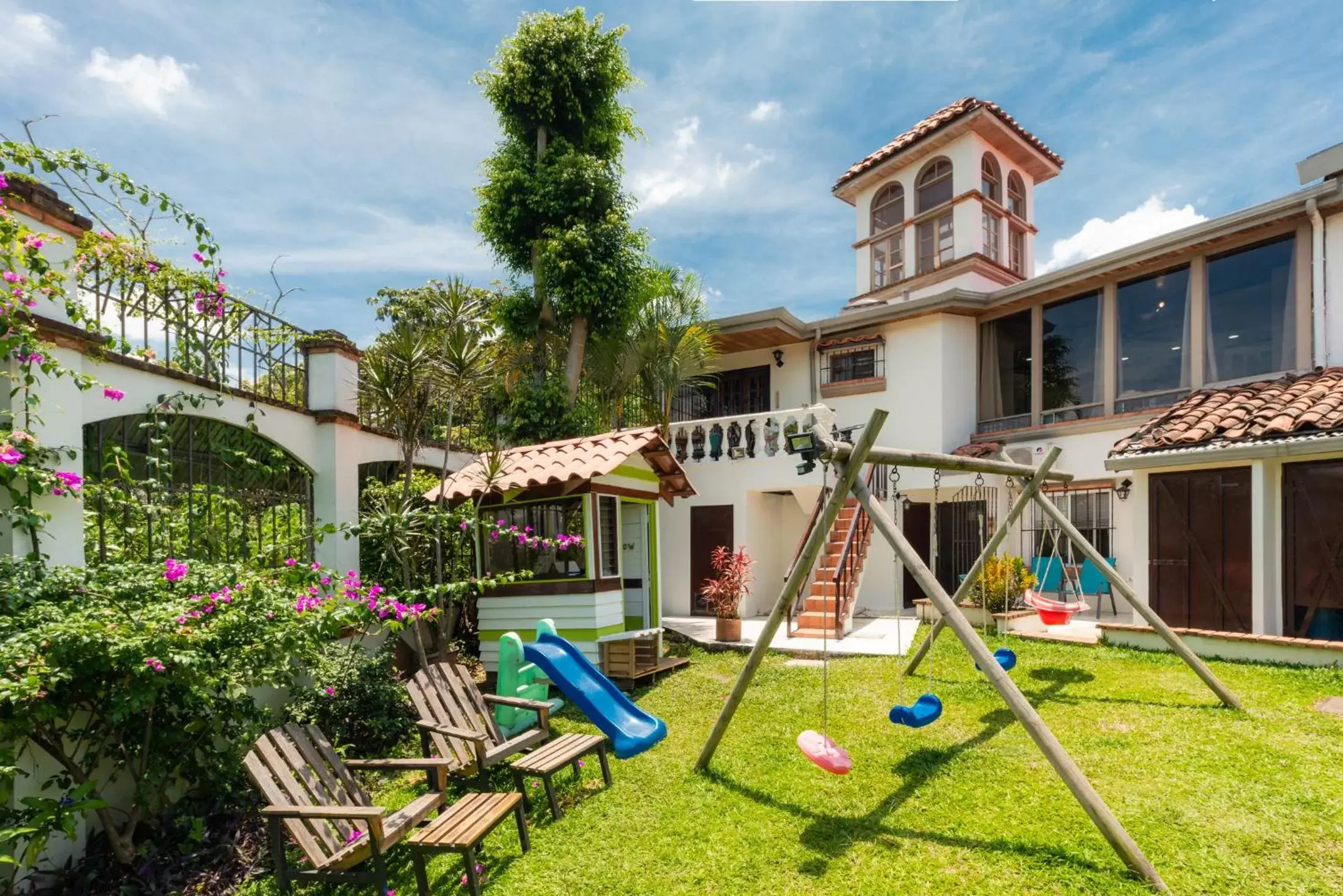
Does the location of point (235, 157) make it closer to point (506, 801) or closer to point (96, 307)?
point (96, 307)

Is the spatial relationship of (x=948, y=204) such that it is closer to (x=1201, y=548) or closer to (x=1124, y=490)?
(x=1124, y=490)

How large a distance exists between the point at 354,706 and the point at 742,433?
837 centimetres

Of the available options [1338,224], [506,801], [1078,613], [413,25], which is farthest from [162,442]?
[1338,224]

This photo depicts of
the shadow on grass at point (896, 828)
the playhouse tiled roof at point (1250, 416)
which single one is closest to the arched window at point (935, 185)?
the playhouse tiled roof at point (1250, 416)

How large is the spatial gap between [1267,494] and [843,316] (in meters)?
7.38

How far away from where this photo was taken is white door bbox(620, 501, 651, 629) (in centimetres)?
979

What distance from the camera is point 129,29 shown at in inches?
219

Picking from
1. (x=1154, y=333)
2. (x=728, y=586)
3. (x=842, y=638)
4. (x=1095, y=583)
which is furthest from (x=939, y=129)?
(x=842, y=638)

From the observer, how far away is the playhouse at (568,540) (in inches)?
326

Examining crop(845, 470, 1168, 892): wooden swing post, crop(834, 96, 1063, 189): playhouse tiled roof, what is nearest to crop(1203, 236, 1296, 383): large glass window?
crop(834, 96, 1063, 189): playhouse tiled roof

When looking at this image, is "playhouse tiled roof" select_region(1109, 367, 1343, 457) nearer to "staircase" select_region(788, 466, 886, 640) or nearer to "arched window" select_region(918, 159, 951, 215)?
"staircase" select_region(788, 466, 886, 640)

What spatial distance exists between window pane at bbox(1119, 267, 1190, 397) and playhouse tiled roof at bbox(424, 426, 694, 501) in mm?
8118

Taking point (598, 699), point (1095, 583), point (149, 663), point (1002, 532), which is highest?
point (1002, 532)

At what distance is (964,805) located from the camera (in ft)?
15.5
